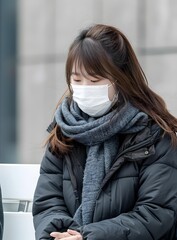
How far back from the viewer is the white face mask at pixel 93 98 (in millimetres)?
3088

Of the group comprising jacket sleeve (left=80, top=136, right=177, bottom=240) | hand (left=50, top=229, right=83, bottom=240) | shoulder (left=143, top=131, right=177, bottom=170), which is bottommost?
hand (left=50, top=229, right=83, bottom=240)

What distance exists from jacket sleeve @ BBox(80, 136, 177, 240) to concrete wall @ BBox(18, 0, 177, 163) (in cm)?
141

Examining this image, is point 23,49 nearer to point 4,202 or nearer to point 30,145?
point 30,145

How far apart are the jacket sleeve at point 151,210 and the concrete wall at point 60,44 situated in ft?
4.63

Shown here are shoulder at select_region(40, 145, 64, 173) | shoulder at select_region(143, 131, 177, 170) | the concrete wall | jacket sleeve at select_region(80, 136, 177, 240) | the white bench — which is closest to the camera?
jacket sleeve at select_region(80, 136, 177, 240)

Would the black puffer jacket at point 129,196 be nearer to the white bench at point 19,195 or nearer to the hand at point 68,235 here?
the hand at point 68,235

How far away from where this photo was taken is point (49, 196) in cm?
321

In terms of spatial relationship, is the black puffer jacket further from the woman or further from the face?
Answer: the face

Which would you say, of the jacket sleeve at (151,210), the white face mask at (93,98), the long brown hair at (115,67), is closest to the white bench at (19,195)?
the long brown hair at (115,67)

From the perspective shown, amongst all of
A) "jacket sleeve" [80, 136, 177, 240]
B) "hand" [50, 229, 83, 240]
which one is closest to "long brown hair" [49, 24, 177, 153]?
"jacket sleeve" [80, 136, 177, 240]

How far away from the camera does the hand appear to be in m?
2.92

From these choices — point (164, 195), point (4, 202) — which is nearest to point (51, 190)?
point (164, 195)

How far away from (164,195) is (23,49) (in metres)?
Answer: 2.21

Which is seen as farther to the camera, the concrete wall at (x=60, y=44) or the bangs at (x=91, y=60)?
the concrete wall at (x=60, y=44)
